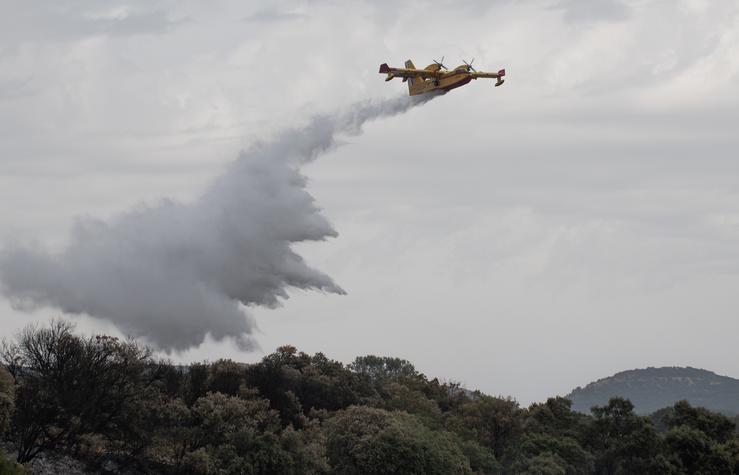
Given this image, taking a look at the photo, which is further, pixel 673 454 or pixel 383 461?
pixel 673 454

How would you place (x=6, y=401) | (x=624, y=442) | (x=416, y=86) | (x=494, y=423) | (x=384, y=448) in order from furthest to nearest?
(x=494, y=423) < (x=416, y=86) < (x=624, y=442) < (x=384, y=448) < (x=6, y=401)

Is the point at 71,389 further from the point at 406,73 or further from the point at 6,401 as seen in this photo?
the point at 406,73

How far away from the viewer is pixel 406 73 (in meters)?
75.3

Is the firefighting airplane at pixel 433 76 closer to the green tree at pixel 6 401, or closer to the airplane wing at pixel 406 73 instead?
the airplane wing at pixel 406 73

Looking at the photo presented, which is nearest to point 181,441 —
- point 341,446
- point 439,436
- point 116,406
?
point 116,406

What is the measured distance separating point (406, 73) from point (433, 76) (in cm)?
201

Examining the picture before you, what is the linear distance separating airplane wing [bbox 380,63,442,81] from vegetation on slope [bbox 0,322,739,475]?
971 inches

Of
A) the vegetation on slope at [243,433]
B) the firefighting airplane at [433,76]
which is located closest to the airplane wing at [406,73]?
the firefighting airplane at [433,76]

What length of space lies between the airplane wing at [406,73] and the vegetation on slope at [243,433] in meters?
24.7

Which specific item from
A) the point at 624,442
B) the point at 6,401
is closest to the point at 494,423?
the point at 624,442

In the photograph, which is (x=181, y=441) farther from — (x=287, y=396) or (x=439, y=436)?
(x=287, y=396)

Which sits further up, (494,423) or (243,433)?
(494,423)

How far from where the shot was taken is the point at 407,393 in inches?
3593

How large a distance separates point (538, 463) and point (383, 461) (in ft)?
45.1
